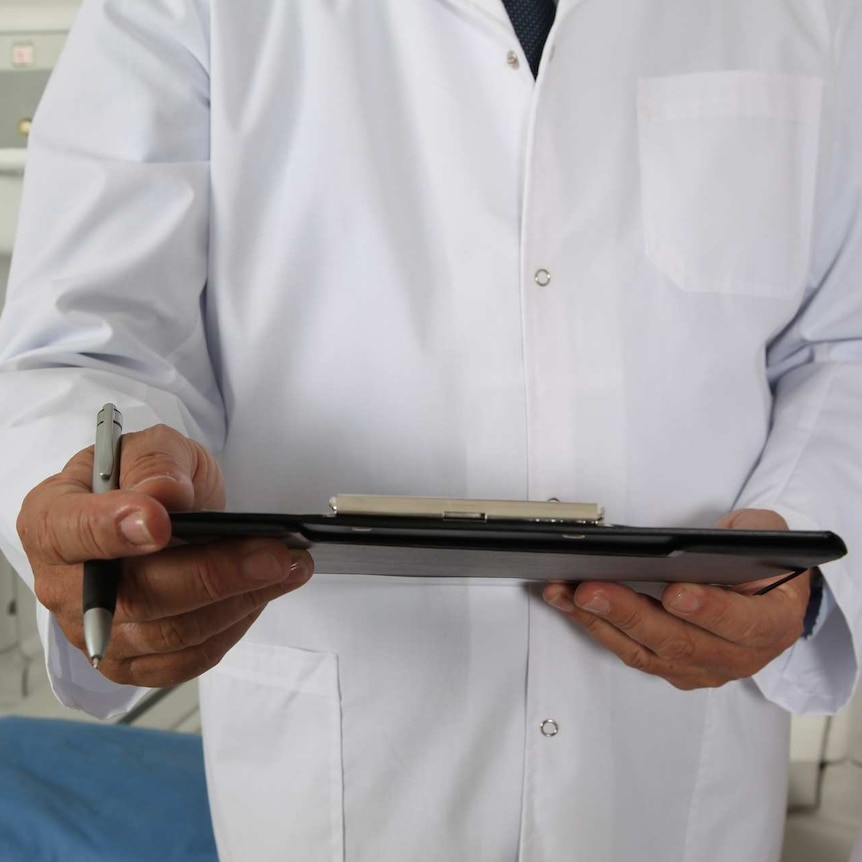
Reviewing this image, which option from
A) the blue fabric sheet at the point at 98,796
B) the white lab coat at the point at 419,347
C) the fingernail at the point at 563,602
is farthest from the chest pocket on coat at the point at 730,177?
the blue fabric sheet at the point at 98,796

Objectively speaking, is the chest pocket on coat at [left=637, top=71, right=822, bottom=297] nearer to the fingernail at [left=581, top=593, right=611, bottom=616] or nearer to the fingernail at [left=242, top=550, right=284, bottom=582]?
the fingernail at [left=581, top=593, right=611, bottom=616]

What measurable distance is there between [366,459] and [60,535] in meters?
0.35

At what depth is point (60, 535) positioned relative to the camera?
48 centimetres

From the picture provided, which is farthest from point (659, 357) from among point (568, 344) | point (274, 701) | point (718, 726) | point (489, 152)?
point (274, 701)

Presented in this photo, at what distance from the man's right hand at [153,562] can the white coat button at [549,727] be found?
1.00 ft

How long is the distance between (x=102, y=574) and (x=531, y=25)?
63cm

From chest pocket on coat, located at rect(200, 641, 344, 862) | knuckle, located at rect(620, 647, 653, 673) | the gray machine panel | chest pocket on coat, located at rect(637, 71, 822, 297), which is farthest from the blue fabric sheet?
the gray machine panel

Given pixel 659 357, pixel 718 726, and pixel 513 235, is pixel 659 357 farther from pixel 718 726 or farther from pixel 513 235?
pixel 718 726

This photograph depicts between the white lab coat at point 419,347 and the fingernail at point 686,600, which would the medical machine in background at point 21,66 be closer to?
the white lab coat at point 419,347

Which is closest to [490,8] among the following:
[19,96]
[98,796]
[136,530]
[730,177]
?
[730,177]

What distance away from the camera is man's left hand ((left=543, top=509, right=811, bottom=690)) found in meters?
0.66

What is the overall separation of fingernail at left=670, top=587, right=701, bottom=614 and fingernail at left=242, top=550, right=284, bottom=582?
277 millimetres

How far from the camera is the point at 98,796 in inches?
50.4

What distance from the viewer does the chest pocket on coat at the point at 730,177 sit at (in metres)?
0.84
